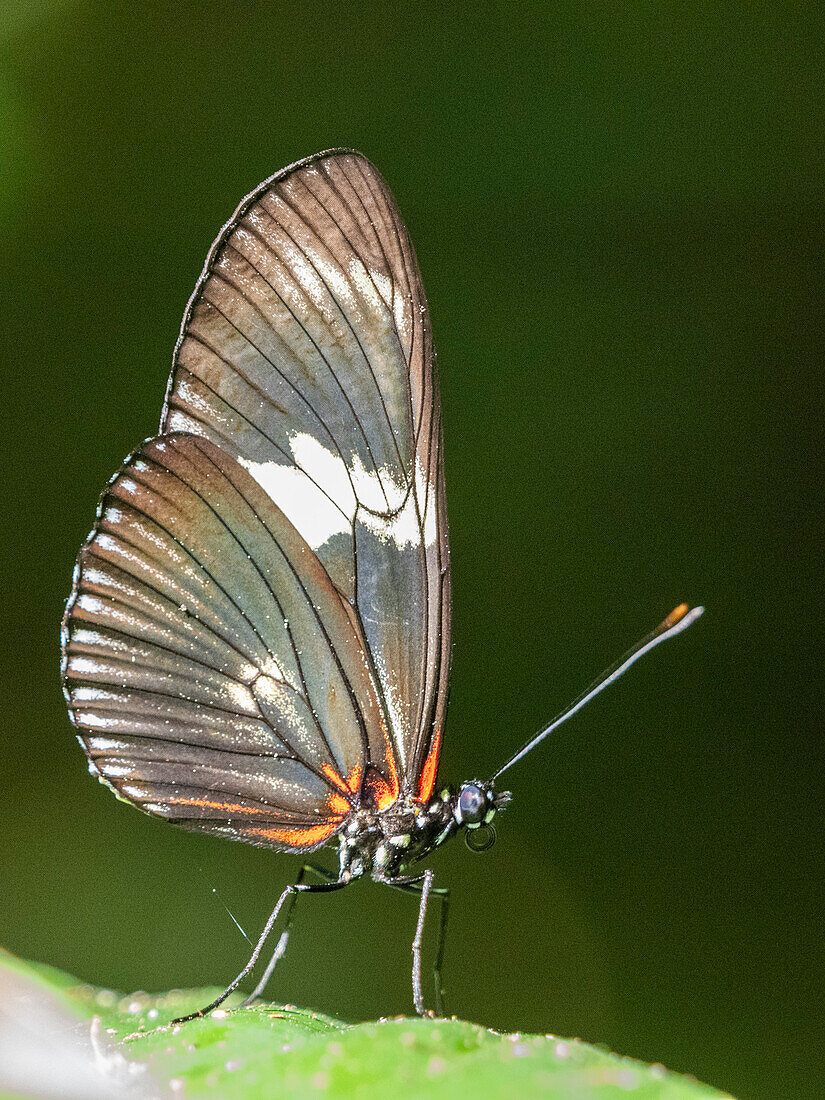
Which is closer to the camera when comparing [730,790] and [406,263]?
[406,263]

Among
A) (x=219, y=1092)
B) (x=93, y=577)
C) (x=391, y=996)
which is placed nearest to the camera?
(x=219, y=1092)

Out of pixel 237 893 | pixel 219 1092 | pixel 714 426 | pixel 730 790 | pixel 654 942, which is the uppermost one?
pixel 714 426

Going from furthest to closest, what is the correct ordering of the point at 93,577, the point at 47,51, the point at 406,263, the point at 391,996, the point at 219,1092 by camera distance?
the point at 391,996, the point at 47,51, the point at 93,577, the point at 406,263, the point at 219,1092

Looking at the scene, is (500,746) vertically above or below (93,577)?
below

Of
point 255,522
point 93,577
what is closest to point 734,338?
point 255,522

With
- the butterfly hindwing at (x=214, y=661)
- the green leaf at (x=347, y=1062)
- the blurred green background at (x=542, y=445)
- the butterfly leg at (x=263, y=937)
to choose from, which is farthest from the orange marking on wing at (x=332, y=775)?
the blurred green background at (x=542, y=445)

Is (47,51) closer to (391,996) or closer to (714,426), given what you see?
(714,426)

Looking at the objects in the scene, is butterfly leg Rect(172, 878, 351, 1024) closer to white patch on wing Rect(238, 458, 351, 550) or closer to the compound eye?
the compound eye
